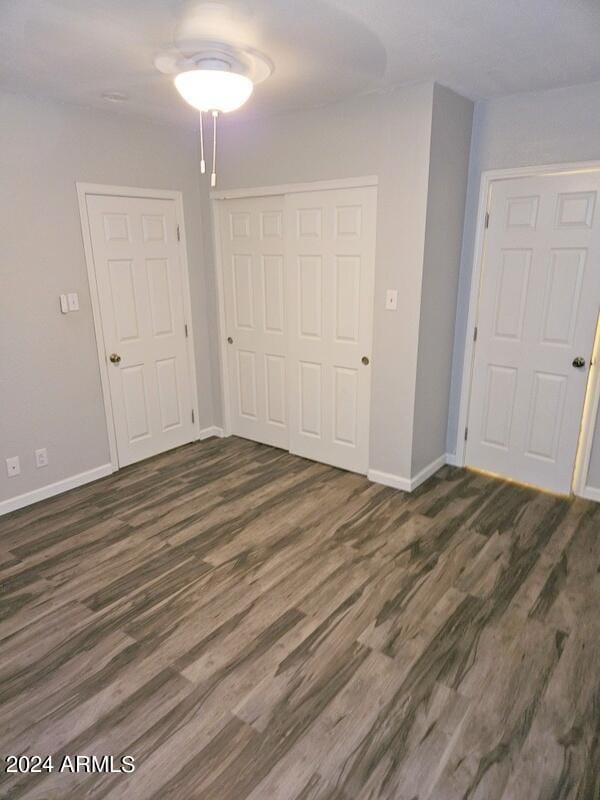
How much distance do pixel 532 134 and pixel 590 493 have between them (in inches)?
90.9

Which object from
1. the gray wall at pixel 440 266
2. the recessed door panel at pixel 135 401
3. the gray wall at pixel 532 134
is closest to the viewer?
the gray wall at pixel 532 134

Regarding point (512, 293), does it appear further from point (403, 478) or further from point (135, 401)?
point (135, 401)

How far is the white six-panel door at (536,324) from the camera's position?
2.97 meters

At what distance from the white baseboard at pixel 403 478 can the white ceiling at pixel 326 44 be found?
2.42 meters

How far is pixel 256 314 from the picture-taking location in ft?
13.2

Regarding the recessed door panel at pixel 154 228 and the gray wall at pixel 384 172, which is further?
the recessed door panel at pixel 154 228

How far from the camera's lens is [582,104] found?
278 cm

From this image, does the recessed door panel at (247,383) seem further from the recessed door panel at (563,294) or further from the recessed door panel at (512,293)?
the recessed door panel at (563,294)

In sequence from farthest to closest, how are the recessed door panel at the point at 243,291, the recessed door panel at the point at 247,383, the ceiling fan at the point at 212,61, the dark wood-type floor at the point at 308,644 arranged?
1. the recessed door panel at the point at 247,383
2. the recessed door panel at the point at 243,291
3. the ceiling fan at the point at 212,61
4. the dark wood-type floor at the point at 308,644

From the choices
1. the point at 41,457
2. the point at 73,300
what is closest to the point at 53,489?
the point at 41,457

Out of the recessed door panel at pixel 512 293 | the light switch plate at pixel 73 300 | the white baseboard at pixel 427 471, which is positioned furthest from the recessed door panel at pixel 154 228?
the white baseboard at pixel 427 471

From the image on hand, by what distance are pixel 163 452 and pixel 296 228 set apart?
82.8 inches

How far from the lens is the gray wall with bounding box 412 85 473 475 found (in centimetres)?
292

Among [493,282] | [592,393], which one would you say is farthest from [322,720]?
[493,282]
